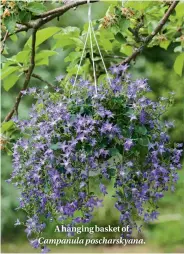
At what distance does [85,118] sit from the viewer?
1.24 meters

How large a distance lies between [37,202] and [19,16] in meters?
0.57

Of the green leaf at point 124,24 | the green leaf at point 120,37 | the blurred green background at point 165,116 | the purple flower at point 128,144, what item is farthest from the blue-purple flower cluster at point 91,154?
the blurred green background at point 165,116

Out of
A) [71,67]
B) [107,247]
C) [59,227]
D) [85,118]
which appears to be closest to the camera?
[85,118]

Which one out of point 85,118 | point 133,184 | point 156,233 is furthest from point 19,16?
point 156,233

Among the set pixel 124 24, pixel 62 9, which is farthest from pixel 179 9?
pixel 62 9

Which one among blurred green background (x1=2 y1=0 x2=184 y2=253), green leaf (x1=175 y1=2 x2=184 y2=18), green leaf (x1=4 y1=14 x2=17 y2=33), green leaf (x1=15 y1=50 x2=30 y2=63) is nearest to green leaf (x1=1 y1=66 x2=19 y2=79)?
green leaf (x1=15 y1=50 x2=30 y2=63)

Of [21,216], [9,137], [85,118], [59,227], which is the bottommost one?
[59,227]

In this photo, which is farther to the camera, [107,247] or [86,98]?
[107,247]

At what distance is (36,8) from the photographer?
1.55 metres

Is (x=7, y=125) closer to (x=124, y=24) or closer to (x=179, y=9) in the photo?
(x=124, y=24)

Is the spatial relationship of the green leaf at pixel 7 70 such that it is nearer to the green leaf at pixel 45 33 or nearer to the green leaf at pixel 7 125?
the green leaf at pixel 45 33

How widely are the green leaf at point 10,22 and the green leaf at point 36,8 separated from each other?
0.06 metres

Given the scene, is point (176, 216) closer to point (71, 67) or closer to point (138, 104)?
point (71, 67)

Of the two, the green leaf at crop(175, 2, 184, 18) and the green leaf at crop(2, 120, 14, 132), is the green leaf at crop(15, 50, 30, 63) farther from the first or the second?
the green leaf at crop(175, 2, 184, 18)
